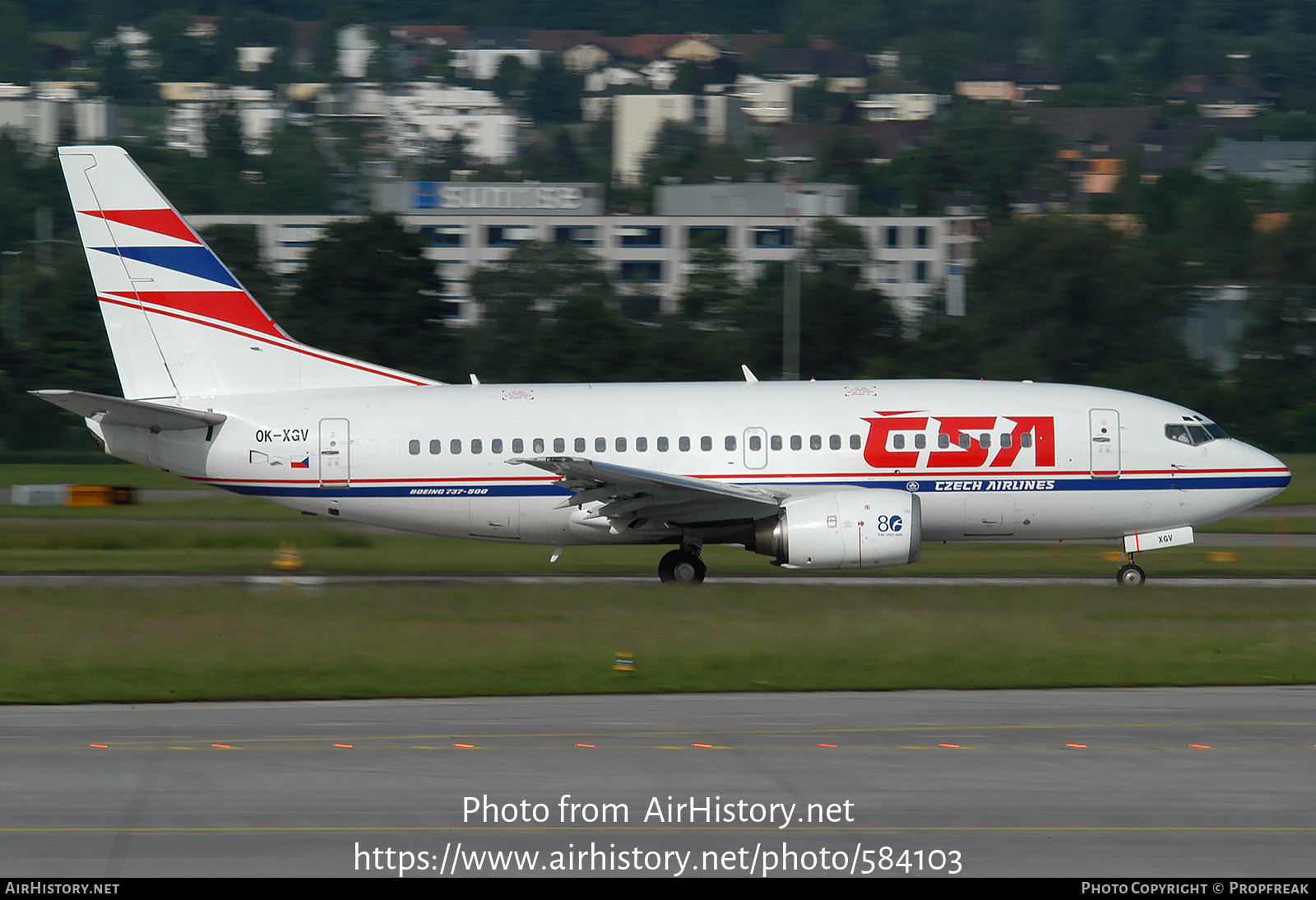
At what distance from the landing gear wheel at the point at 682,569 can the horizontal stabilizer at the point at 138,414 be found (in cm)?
879

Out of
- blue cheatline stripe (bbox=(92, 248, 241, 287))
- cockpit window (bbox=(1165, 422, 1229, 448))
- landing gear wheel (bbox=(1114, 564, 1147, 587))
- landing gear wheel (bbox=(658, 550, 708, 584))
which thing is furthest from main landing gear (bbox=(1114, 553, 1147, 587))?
blue cheatline stripe (bbox=(92, 248, 241, 287))

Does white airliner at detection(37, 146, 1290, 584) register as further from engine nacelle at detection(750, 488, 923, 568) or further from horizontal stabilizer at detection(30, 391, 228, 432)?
engine nacelle at detection(750, 488, 923, 568)

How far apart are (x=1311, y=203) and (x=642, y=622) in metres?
118

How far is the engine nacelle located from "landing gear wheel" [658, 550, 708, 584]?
2.08 meters

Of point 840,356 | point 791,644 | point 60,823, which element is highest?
point 60,823

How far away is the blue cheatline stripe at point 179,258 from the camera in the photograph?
101 feet

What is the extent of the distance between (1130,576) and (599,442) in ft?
32.8

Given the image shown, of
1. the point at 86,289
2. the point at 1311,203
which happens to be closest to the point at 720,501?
the point at 86,289

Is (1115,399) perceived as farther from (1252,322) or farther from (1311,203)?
(1311,203)

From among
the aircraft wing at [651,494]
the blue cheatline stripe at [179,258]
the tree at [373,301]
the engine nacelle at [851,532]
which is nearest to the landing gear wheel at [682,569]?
the aircraft wing at [651,494]

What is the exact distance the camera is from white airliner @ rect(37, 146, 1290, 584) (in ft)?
96.0

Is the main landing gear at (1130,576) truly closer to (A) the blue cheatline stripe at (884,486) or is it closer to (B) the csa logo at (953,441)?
(A) the blue cheatline stripe at (884,486)

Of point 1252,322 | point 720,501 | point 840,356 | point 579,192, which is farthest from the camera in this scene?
point 579,192

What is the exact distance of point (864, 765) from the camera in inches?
605
